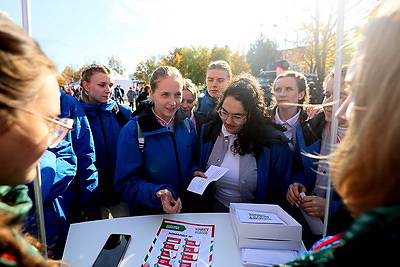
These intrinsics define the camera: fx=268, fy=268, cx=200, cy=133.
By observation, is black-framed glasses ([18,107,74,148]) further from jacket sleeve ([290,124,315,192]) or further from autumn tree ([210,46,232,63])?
autumn tree ([210,46,232,63])

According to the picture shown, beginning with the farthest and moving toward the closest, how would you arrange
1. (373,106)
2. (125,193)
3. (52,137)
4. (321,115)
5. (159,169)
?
Answer: (321,115), (159,169), (125,193), (52,137), (373,106)

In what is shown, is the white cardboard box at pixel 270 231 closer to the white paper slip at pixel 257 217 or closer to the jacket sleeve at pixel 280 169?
the white paper slip at pixel 257 217

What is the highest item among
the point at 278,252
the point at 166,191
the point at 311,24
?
the point at 311,24

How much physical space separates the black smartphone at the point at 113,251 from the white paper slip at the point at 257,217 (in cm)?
64

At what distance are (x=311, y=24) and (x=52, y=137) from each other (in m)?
15.5

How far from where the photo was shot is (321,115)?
226 centimetres

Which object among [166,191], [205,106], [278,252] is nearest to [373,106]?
[278,252]

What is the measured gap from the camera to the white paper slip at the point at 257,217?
1440 mm

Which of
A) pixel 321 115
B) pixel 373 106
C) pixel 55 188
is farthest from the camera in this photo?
pixel 321 115

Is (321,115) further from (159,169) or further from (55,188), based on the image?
(55,188)

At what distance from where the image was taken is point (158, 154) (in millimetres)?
2027

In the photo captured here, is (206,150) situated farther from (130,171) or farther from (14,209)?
(14,209)

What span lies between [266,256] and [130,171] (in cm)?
108

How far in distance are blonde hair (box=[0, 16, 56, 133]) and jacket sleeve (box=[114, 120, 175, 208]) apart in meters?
1.26
